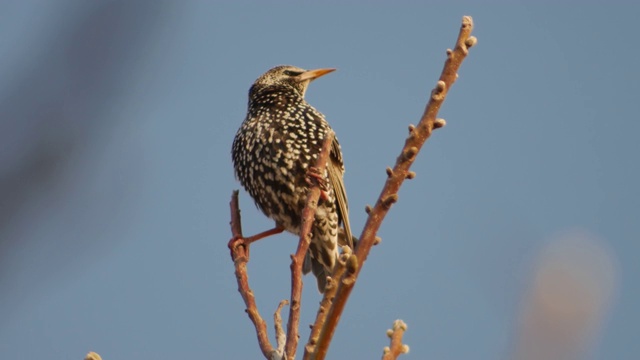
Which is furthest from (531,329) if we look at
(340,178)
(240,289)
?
(340,178)

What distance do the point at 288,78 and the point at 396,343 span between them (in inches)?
192

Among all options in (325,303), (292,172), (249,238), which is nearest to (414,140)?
(325,303)

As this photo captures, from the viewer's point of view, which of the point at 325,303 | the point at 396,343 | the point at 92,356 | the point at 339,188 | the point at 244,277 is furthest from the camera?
the point at 339,188

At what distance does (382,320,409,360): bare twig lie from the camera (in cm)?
232

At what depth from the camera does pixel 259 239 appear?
498 cm

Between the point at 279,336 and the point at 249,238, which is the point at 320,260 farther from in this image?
the point at 279,336

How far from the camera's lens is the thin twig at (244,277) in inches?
119

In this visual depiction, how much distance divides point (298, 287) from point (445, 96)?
86cm

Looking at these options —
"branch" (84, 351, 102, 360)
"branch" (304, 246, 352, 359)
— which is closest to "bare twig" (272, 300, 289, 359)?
"branch" (304, 246, 352, 359)

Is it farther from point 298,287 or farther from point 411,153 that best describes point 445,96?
point 298,287

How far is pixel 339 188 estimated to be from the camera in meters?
5.89

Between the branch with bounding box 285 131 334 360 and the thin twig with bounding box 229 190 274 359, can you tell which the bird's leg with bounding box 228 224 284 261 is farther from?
the branch with bounding box 285 131 334 360

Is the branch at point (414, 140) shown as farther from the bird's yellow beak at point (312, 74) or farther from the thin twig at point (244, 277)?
the bird's yellow beak at point (312, 74)

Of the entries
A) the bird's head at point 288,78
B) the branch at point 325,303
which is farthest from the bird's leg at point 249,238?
the bird's head at point 288,78
